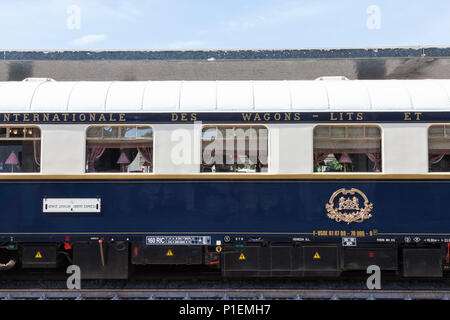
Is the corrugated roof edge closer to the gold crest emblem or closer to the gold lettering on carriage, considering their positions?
the gold lettering on carriage

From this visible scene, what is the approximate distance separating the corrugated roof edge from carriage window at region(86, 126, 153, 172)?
4782 mm

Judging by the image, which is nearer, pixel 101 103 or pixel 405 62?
pixel 101 103

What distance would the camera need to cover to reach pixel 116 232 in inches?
234

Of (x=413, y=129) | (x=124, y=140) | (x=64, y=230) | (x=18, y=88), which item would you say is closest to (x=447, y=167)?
(x=413, y=129)

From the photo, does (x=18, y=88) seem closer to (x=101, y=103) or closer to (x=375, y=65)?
(x=101, y=103)

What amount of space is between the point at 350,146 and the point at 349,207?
3.32 feet

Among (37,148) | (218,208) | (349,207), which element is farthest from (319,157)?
(37,148)

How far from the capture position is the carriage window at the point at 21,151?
6.00 metres

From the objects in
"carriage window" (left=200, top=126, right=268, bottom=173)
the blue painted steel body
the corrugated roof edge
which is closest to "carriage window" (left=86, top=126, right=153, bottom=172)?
the blue painted steel body

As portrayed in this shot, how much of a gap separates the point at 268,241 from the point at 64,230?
3417mm

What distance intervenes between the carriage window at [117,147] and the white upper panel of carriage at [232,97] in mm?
368

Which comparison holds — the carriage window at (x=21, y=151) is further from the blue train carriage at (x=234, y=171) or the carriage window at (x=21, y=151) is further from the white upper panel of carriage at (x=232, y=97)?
the white upper panel of carriage at (x=232, y=97)

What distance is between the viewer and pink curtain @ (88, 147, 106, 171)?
236 inches
